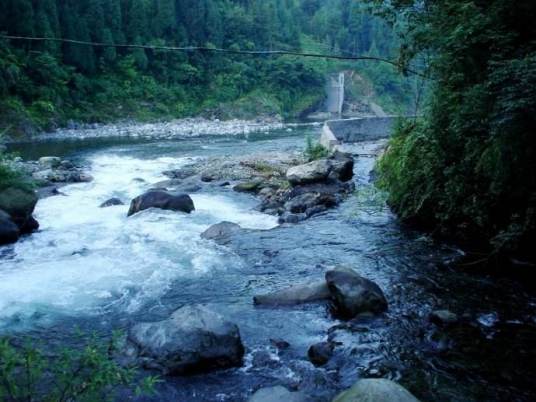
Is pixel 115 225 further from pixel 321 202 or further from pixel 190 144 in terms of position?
pixel 190 144

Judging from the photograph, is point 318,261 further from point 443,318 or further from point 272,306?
point 443,318

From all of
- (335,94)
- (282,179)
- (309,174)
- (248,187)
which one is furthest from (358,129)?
(335,94)

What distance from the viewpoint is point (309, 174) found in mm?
15766

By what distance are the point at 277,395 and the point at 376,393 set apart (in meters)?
1.01

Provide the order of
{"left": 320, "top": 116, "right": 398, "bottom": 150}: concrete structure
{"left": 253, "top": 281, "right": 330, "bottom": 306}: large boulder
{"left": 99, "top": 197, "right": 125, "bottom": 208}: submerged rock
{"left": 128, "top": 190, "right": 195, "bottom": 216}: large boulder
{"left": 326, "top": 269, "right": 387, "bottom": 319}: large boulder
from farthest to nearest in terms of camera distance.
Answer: {"left": 320, "top": 116, "right": 398, "bottom": 150}: concrete structure < {"left": 99, "top": 197, "right": 125, "bottom": 208}: submerged rock < {"left": 128, "top": 190, "right": 195, "bottom": 216}: large boulder < {"left": 253, "top": 281, "right": 330, "bottom": 306}: large boulder < {"left": 326, "top": 269, "right": 387, "bottom": 319}: large boulder

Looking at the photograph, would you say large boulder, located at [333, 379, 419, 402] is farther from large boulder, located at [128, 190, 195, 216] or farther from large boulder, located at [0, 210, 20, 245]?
large boulder, located at [128, 190, 195, 216]

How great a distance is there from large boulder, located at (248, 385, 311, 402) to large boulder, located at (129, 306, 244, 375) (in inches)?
34.2

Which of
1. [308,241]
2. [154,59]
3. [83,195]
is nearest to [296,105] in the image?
[154,59]

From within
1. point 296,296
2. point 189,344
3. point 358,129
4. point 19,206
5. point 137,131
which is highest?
point 189,344

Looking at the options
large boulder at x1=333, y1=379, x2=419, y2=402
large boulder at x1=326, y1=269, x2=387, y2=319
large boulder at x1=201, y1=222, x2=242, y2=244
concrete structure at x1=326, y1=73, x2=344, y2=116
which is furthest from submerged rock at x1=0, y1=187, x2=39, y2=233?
concrete structure at x1=326, y1=73, x2=344, y2=116

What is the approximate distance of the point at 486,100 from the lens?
709 cm

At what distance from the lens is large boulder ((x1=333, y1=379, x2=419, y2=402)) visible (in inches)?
166

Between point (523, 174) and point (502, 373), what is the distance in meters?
2.97

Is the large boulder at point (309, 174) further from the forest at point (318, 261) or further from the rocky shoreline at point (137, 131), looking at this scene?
the rocky shoreline at point (137, 131)
